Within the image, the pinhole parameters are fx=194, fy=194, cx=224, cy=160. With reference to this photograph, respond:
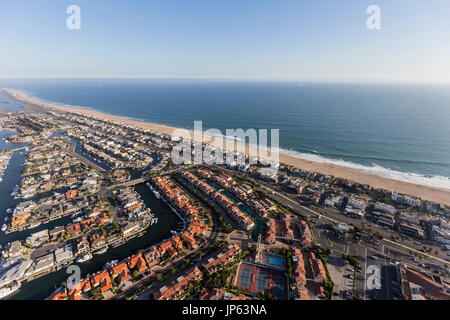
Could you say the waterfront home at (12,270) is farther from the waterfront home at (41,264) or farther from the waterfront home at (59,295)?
the waterfront home at (59,295)

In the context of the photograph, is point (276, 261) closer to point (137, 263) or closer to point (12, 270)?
point (137, 263)

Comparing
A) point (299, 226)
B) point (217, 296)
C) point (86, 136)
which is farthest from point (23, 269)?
point (86, 136)

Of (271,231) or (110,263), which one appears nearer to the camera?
(110,263)

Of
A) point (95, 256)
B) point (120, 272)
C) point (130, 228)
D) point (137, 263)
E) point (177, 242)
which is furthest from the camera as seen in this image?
point (130, 228)

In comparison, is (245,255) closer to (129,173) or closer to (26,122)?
(129,173)

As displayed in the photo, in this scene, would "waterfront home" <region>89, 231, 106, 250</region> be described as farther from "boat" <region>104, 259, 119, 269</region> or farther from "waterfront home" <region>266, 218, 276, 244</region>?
"waterfront home" <region>266, 218, 276, 244</region>

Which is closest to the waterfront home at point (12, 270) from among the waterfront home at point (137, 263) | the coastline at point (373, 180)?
the waterfront home at point (137, 263)

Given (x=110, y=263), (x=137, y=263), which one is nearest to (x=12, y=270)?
(x=110, y=263)
